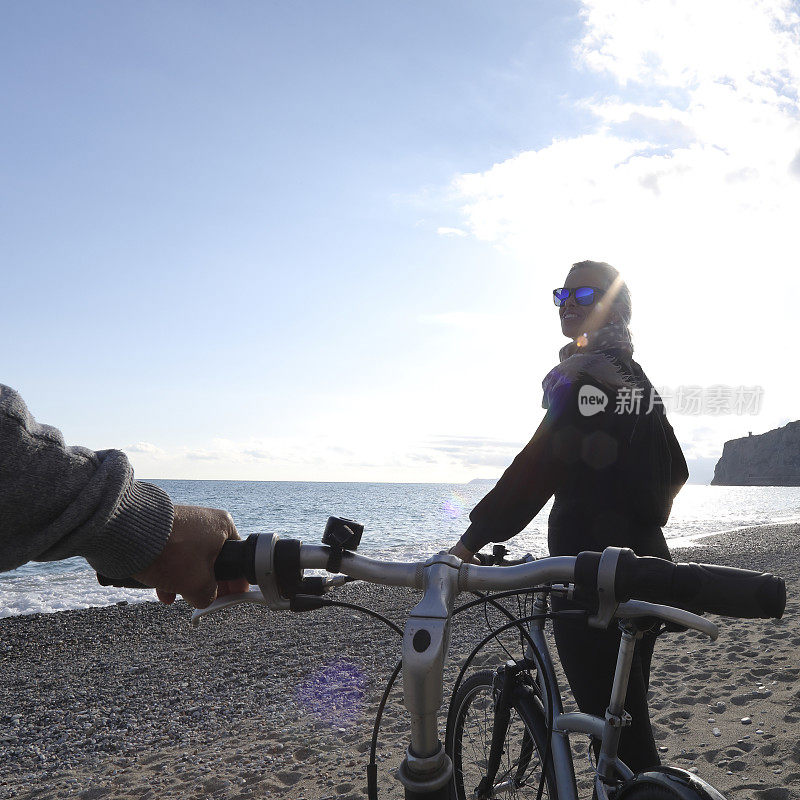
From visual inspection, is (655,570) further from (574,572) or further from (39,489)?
(39,489)

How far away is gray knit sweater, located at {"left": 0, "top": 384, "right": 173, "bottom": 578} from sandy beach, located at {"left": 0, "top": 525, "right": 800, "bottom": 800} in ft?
13.8

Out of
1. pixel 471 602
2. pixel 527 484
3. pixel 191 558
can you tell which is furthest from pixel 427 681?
pixel 527 484

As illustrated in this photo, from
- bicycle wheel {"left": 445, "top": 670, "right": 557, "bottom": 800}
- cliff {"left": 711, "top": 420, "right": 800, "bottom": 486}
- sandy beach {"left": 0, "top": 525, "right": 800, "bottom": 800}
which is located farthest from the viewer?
cliff {"left": 711, "top": 420, "right": 800, "bottom": 486}

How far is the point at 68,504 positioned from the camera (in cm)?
147

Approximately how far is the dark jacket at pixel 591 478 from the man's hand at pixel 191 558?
1.18 meters

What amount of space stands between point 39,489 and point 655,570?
4.61ft

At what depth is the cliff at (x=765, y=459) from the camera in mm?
134000

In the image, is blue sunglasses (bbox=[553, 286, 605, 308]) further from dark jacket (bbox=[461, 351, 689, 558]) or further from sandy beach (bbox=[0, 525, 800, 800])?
sandy beach (bbox=[0, 525, 800, 800])

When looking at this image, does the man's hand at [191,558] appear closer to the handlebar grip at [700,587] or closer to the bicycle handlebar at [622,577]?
the bicycle handlebar at [622,577]

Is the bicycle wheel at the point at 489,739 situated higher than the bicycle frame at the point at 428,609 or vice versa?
the bicycle frame at the point at 428,609

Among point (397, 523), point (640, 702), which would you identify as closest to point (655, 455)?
point (640, 702)

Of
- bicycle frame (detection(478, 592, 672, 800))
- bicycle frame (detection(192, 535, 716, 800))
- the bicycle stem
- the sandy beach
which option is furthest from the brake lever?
the sandy beach

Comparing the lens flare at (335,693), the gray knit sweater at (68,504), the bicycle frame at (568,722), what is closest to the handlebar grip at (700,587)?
the bicycle frame at (568,722)

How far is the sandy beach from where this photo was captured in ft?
16.4
